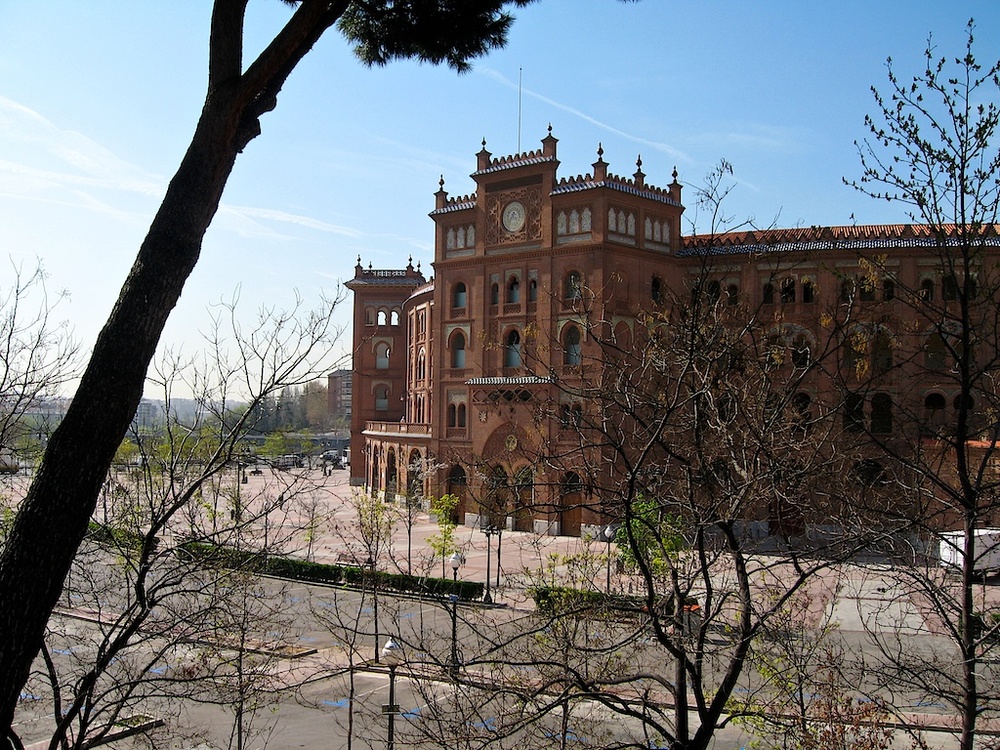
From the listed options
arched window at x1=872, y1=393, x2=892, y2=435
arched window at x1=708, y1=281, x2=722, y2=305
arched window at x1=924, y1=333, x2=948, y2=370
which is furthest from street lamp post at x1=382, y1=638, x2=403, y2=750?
arched window at x1=924, y1=333, x2=948, y2=370

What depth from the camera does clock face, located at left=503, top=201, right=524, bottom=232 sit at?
37750 mm

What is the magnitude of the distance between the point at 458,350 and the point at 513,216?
23.6 ft

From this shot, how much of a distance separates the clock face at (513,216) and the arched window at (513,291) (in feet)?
7.74

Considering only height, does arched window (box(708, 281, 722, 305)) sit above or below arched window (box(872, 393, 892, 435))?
above

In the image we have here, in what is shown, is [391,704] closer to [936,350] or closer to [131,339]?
[131,339]

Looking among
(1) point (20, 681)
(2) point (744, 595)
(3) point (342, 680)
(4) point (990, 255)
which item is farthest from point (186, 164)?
(4) point (990, 255)

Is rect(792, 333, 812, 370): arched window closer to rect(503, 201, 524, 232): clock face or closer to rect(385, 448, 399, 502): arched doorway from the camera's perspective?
rect(503, 201, 524, 232): clock face

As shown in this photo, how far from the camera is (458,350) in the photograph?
4047 centimetres

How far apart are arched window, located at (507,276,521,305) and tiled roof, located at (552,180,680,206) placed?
4426mm

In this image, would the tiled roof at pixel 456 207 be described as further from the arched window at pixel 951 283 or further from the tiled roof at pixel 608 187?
the arched window at pixel 951 283

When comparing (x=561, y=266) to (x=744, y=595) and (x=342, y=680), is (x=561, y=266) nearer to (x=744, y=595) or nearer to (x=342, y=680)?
(x=342, y=680)

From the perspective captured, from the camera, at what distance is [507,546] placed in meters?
35.8

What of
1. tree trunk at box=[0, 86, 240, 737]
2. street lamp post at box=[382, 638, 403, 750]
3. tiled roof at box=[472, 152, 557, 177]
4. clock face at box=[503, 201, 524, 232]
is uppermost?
tiled roof at box=[472, 152, 557, 177]

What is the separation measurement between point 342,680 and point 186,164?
588 inches
